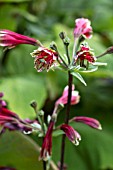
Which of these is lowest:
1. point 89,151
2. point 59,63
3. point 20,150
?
point 89,151

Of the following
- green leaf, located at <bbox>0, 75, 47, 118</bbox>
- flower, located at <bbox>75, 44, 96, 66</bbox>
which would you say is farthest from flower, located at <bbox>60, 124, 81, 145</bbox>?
green leaf, located at <bbox>0, 75, 47, 118</bbox>

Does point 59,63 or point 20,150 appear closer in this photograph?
point 59,63

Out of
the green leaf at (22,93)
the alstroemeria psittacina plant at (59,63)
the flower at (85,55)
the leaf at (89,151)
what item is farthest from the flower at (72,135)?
the leaf at (89,151)

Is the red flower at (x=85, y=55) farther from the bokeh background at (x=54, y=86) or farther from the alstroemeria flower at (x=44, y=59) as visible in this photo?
the bokeh background at (x=54, y=86)

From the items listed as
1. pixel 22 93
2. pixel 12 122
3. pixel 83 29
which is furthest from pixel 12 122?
pixel 22 93

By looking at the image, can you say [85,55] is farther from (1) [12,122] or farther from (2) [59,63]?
(1) [12,122]

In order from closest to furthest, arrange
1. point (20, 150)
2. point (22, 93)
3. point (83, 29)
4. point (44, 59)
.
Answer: point (44, 59)
point (83, 29)
point (20, 150)
point (22, 93)
